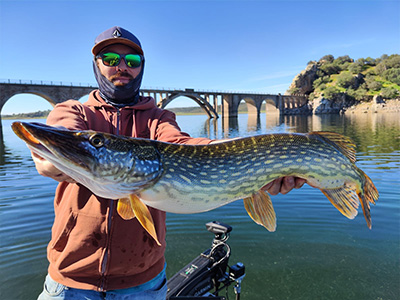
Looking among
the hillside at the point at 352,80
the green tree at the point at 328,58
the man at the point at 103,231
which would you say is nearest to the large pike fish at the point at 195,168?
the man at the point at 103,231

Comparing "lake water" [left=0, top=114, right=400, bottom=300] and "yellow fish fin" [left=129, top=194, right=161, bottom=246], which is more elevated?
"yellow fish fin" [left=129, top=194, right=161, bottom=246]

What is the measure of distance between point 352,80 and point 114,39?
132632 millimetres

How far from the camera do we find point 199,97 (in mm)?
80875

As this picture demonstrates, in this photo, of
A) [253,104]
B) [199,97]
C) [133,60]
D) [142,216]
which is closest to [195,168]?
[142,216]

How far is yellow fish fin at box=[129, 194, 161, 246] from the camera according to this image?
2184mm

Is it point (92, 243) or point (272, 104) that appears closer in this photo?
point (92, 243)

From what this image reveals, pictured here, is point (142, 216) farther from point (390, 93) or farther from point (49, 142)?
point (390, 93)

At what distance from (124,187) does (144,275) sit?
3.03 ft

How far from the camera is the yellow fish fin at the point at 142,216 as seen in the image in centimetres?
218

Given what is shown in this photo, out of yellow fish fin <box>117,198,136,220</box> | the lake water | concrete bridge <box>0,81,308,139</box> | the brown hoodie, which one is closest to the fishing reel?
the lake water

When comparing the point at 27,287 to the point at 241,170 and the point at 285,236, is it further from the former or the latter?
the point at 285,236

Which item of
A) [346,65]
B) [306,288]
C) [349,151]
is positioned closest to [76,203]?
[349,151]

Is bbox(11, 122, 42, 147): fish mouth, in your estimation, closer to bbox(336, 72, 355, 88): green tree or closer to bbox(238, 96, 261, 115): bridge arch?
bbox(238, 96, 261, 115): bridge arch

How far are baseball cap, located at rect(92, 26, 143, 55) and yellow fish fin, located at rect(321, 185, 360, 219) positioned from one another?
110 inches
